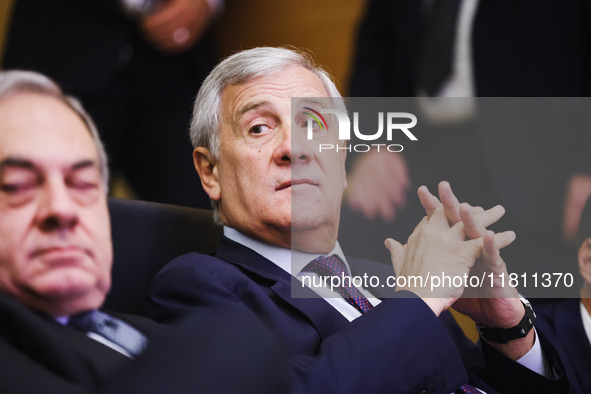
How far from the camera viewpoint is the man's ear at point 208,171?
1.22 m

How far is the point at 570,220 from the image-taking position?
3.96ft

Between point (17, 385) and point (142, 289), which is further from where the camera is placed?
point (142, 289)

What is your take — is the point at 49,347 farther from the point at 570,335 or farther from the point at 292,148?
the point at 570,335

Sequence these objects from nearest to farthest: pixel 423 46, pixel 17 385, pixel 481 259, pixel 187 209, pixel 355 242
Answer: pixel 17 385
pixel 481 259
pixel 355 242
pixel 187 209
pixel 423 46

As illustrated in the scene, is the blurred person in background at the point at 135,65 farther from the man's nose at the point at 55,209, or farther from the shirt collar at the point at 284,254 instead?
the man's nose at the point at 55,209

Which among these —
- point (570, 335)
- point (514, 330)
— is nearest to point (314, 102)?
point (514, 330)

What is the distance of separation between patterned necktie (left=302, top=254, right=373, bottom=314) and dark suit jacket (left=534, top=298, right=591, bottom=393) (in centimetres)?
35

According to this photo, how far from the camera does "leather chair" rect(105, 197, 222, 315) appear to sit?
46.7 inches

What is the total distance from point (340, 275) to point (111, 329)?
0.47 meters

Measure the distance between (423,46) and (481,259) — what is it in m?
0.76

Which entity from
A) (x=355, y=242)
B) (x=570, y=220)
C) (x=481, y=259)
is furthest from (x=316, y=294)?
(x=570, y=220)

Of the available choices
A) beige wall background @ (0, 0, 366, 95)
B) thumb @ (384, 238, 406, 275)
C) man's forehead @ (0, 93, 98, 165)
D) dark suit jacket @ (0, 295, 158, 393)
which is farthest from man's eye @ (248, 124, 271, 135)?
beige wall background @ (0, 0, 366, 95)

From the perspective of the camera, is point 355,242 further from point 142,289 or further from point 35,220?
point 35,220

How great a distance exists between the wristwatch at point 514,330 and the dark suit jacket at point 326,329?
7 cm
